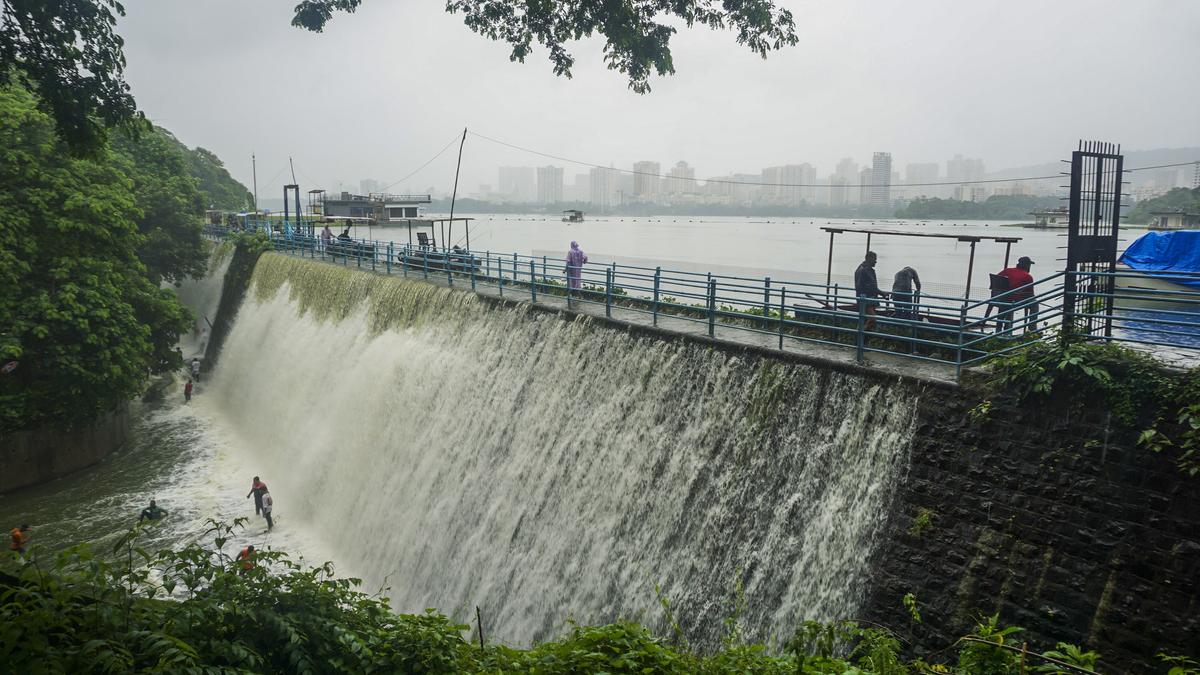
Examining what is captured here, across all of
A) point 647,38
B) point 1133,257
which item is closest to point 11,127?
point 647,38

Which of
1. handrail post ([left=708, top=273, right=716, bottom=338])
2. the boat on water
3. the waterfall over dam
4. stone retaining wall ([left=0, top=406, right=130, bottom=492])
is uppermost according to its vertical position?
the boat on water

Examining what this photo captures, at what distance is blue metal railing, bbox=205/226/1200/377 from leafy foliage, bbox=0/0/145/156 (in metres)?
7.67

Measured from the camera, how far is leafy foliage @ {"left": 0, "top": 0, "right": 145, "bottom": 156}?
6793mm

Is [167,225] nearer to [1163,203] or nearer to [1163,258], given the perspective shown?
[1163,258]

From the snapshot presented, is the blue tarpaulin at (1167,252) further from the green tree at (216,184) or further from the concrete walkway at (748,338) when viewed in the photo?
the green tree at (216,184)

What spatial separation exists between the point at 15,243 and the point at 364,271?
8819 millimetres

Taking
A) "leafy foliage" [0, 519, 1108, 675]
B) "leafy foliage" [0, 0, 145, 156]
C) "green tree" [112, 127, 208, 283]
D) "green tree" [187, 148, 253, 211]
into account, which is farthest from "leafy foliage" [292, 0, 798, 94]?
"green tree" [187, 148, 253, 211]

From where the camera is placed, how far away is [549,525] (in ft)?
38.8

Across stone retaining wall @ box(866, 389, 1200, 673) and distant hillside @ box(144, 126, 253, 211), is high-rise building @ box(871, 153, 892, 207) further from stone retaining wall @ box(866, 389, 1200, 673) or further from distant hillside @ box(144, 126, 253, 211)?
distant hillside @ box(144, 126, 253, 211)

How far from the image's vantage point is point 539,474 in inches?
496

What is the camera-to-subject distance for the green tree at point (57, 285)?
698 inches

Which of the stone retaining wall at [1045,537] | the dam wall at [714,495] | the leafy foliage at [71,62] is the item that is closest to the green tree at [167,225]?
the dam wall at [714,495]

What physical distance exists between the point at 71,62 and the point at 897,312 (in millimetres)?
11793

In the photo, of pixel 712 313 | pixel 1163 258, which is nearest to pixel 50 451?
pixel 712 313
